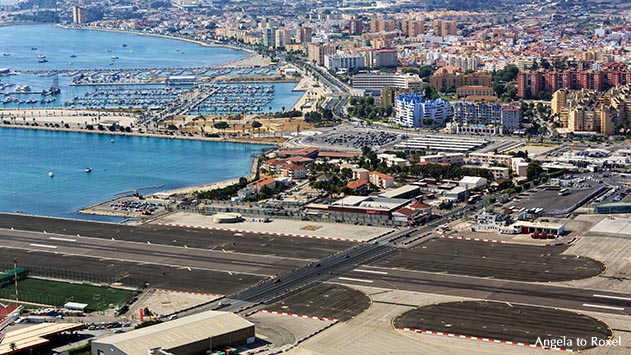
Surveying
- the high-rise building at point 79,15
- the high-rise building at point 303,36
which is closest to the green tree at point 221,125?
the high-rise building at point 303,36

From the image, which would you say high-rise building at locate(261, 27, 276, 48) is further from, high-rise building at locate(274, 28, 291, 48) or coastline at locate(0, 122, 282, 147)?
coastline at locate(0, 122, 282, 147)

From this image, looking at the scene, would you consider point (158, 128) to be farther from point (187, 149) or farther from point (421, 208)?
point (421, 208)

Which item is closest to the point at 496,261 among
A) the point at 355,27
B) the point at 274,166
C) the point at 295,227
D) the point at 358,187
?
the point at 295,227

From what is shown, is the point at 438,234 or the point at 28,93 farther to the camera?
the point at 28,93

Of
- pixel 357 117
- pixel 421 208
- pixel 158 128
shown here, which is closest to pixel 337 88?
pixel 357 117

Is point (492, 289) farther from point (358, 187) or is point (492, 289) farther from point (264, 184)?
point (264, 184)

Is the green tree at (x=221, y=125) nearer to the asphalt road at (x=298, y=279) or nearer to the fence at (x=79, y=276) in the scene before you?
the asphalt road at (x=298, y=279)
